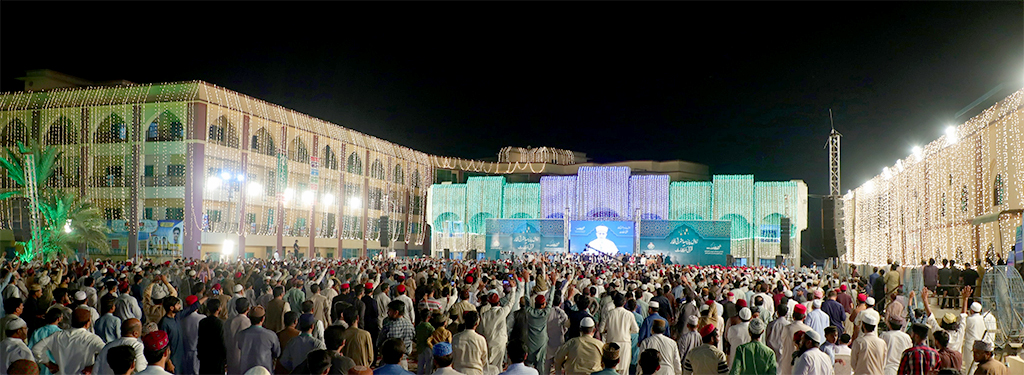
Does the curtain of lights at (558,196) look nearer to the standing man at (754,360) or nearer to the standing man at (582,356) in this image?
the standing man at (582,356)

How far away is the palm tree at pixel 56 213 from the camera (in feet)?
122

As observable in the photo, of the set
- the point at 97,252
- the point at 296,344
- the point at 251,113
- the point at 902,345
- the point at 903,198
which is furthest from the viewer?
the point at 251,113

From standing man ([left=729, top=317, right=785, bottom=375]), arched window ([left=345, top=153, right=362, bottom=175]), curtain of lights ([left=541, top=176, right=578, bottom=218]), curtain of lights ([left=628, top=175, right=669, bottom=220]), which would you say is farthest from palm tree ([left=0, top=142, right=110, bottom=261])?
standing man ([left=729, top=317, right=785, bottom=375])

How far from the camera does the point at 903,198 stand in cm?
3906

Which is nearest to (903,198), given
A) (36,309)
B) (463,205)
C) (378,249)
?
(463,205)

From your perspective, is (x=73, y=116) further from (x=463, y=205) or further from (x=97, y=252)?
(x=463, y=205)

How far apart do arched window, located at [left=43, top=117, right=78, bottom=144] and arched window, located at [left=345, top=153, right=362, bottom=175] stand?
1537 cm

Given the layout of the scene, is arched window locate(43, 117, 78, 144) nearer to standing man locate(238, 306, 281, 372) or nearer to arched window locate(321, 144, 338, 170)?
arched window locate(321, 144, 338, 170)

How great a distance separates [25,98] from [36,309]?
128 ft

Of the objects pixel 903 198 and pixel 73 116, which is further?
pixel 73 116

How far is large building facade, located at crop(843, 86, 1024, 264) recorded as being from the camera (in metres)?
24.6

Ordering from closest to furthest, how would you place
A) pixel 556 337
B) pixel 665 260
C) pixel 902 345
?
1. pixel 902 345
2. pixel 556 337
3. pixel 665 260

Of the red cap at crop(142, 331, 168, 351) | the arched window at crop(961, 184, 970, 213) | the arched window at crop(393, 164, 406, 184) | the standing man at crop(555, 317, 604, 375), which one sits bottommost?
the standing man at crop(555, 317, 604, 375)

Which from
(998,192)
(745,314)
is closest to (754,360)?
(745,314)
